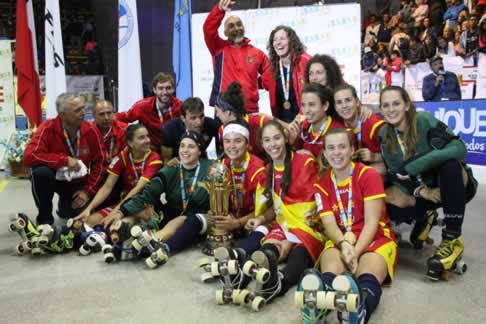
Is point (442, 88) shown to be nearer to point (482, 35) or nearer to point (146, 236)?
point (482, 35)

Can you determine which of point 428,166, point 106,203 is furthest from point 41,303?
point 428,166

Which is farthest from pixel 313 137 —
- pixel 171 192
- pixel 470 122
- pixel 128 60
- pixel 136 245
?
pixel 128 60

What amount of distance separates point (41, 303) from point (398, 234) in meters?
2.33

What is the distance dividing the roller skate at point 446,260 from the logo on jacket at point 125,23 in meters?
4.53

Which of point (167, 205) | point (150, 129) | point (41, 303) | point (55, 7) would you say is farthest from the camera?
point (55, 7)

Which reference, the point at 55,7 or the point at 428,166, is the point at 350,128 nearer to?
the point at 428,166

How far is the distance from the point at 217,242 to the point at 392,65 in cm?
801

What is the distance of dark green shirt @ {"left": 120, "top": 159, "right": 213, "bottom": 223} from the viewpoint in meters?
3.16

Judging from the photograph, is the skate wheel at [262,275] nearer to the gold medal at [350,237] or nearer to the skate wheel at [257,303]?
the skate wheel at [257,303]

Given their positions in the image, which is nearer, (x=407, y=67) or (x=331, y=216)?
(x=331, y=216)

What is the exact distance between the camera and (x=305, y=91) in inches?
112

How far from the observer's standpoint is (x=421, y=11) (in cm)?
939

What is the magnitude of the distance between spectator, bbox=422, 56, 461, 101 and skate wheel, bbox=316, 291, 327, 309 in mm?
6840

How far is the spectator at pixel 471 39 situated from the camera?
7.63 m
